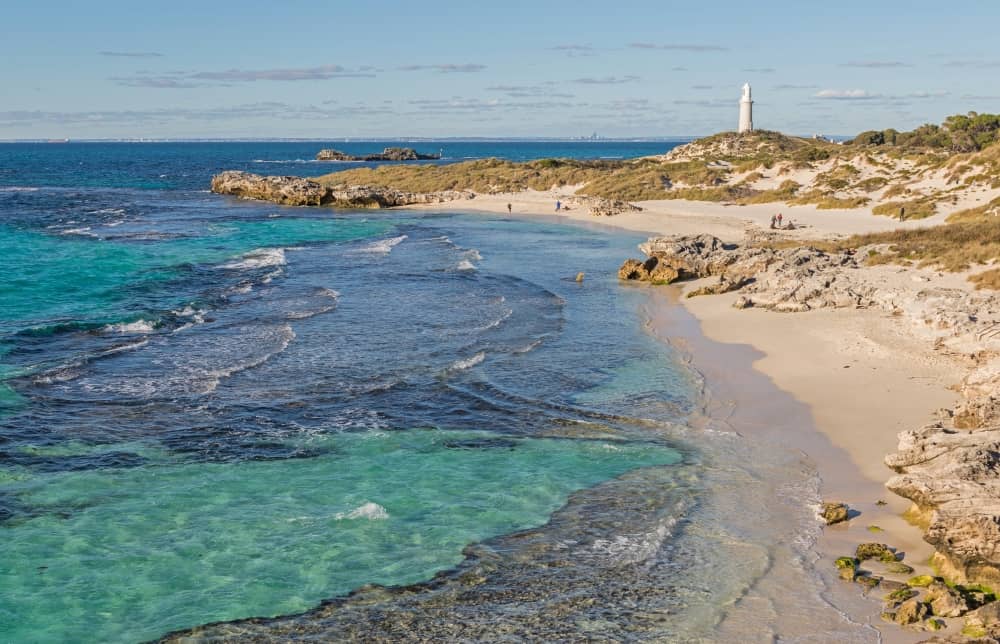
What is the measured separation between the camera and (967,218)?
40.6m

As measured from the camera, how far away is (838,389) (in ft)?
61.0


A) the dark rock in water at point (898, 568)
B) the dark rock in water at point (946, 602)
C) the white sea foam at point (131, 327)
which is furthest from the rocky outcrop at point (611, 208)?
the dark rock in water at point (946, 602)

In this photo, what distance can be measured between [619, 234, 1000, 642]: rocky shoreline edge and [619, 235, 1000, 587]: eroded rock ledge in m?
0.02

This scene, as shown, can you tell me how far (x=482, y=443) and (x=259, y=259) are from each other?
29361 millimetres

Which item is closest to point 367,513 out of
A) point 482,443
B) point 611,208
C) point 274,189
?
point 482,443

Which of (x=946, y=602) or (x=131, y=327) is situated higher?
(x=131, y=327)

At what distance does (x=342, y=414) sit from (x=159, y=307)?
14562mm

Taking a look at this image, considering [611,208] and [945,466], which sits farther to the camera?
[611,208]

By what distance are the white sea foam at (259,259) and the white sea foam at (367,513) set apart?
2843 cm

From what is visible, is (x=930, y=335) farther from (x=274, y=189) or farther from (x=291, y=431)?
(x=274, y=189)

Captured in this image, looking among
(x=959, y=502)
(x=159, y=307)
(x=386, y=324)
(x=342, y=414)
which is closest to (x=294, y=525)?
(x=342, y=414)

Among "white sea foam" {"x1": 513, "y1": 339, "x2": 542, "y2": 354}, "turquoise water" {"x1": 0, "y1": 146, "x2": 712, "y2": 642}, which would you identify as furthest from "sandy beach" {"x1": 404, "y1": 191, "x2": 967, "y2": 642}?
"white sea foam" {"x1": 513, "y1": 339, "x2": 542, "y2": 354}

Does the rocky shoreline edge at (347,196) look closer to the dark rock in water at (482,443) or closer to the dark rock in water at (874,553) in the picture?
the dark rock in water at (482,443)

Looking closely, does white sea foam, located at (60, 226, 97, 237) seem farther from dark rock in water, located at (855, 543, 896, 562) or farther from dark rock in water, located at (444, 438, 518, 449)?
dark rock in water, located at (855, 543, 896, 562)
